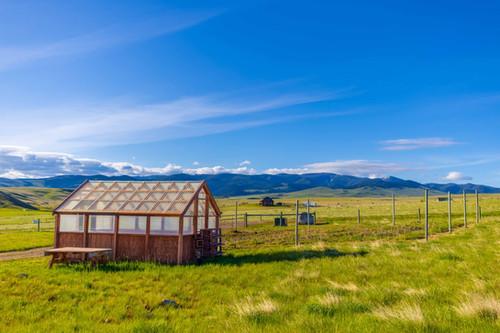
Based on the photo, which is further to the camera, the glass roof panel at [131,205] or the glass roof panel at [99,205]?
the glass roof panel at [99,205]

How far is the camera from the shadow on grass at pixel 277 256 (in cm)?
2153

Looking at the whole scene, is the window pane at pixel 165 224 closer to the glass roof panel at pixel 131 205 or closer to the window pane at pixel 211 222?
the glass roof panel at pixel 131 205

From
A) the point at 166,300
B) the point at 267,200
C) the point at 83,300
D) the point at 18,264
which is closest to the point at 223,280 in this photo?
the point at 166,300

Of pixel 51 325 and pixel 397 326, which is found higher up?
pixel 397 326

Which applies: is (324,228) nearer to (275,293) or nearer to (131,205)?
→ (131,205)

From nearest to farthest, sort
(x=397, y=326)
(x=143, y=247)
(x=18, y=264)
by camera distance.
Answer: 1. (x=397, y=326)
2. (x=18, y=264)
3. (x=143, y=247)

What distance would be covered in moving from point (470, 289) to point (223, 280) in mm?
8829

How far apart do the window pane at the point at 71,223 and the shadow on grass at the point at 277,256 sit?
7.86 metres

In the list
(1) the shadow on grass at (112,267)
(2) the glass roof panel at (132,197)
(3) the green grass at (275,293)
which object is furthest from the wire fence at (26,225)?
(3) the green grass at (275,293)

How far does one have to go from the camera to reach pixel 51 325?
34.4ft

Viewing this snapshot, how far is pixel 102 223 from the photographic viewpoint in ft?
82.2

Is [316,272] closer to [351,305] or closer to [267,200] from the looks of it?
[351,305]

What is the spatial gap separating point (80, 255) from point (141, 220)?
4.36 m

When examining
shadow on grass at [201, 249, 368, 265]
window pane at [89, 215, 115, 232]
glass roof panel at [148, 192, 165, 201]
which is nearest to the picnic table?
window pane at [89, 215, 115, 232]
